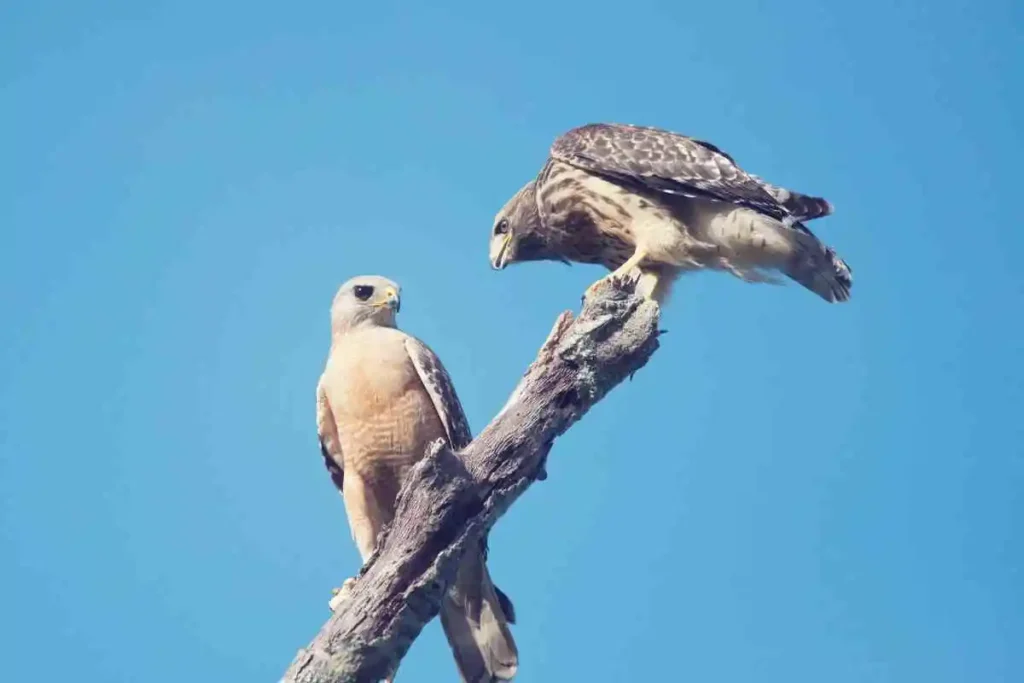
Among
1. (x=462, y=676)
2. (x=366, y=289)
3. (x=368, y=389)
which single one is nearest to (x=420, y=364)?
(x=368, y=389)

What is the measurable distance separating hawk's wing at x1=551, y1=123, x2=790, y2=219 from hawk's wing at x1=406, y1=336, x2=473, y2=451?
1.73 metres

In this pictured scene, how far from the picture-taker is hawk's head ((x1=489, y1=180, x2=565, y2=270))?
296 inches

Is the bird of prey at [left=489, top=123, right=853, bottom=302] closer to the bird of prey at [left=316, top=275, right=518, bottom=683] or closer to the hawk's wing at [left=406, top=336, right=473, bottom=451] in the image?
the hawk's wing at [left=406, top=336, right=473, bottom=451]

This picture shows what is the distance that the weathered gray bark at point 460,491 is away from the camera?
4.08m

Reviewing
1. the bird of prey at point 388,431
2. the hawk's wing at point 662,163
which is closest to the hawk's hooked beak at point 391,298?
the bird of prey at point 388,431

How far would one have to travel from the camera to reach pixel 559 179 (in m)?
7.17

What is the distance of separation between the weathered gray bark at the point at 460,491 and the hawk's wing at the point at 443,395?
1.33 m

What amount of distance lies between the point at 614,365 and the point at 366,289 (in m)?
2.34

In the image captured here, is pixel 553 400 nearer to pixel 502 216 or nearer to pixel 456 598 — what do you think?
pixel 456 598

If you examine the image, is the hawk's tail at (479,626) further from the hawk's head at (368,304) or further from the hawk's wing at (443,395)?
the hawk's head at (368,304)

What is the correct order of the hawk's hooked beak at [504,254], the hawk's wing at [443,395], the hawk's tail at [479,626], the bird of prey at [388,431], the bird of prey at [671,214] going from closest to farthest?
the hawk's tail at [479,626]
the bird of prey at [388,431]
the hawk's wing at [443,395]
the bird of prey at [671,214]
the hawk's hooked beak at [504,254]

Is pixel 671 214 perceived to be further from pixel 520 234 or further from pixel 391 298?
pixel 391 298

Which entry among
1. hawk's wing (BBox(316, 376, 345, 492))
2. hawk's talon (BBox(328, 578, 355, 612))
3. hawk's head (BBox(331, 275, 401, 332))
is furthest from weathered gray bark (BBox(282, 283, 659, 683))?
hawk's head (BBox(331, 275, 401, 332))

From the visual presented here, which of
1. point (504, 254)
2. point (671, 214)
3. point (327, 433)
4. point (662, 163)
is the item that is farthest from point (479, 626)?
point (662, 163)
